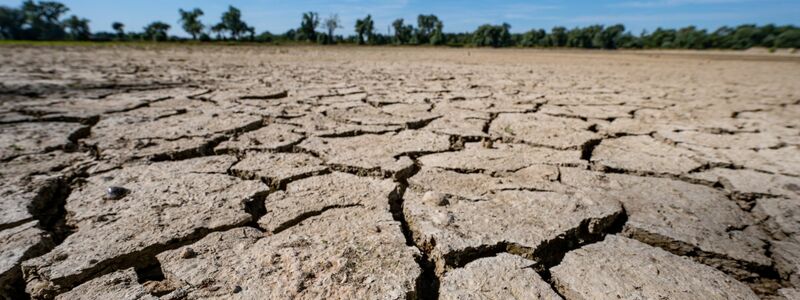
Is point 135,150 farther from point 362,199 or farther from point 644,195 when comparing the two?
point 644,195

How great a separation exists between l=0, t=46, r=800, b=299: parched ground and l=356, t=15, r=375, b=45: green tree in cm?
3638

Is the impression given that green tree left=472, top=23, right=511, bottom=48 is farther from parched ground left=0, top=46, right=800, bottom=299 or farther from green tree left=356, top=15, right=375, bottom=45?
parched ground left=0, top=46, right=800, bottom=299

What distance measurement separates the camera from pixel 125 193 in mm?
1176

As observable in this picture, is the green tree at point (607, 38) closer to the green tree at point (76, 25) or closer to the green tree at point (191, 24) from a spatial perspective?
the green tree at point (191, 24)

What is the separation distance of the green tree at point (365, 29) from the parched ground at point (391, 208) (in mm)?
36382

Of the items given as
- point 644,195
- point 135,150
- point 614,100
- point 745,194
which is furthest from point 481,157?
point 614,100

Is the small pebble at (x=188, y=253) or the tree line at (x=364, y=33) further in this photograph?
the tree line at (x=364, y=33)

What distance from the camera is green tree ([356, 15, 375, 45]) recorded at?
121 ft

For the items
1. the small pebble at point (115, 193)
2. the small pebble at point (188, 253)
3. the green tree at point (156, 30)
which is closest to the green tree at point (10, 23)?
the green tree at point (156, 30)

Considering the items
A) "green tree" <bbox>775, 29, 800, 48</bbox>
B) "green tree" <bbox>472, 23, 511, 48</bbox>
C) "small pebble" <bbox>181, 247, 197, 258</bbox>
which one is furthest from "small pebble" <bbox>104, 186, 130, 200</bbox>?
"green tree" <bbox>472, 23, 511, 48</bbox>

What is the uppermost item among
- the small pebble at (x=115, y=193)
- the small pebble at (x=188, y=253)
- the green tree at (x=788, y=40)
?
the green tree at (x=788, y=40)

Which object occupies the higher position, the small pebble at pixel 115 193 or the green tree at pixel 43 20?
the green tree at pixel 43 20

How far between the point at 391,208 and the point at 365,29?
37984mm

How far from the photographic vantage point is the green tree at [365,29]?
121 ft
